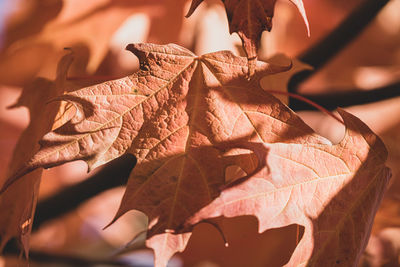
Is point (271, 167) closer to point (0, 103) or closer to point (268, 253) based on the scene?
point (268, 253)

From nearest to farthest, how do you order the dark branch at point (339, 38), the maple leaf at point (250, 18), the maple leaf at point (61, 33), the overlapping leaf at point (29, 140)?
1. the maple leaf at point (250, 18)
2. the overlapping leaf at point (29, 140)
3. the dark branch at point (339, 38)
4. the maple leaf at point (61, 33)

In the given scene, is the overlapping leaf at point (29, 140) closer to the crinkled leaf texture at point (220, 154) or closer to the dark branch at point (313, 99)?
the crinkled leaf texture at point (220, 154)

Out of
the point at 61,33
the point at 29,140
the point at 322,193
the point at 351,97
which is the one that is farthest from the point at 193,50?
the point at 322,193

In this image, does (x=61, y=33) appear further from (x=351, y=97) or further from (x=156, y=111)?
(x=351, y=97)

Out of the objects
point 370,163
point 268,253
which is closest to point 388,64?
point 268,253

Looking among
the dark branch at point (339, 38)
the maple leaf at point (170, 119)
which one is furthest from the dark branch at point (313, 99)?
the maple leaf at point (170, 119)

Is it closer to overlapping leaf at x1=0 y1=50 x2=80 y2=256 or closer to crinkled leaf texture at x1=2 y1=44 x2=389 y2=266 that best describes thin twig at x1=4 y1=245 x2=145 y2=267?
overlapping leaf at x1=0 y1=50 x2=80 y2=256

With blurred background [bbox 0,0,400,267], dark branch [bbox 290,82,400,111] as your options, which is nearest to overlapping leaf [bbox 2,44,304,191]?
blurred background [bbox 0,0,400,267]
